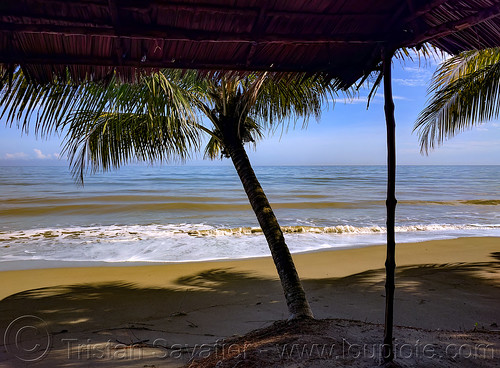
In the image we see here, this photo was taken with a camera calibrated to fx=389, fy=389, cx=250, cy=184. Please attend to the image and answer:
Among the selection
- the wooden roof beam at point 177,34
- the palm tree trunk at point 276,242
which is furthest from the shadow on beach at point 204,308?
the wooden roof beam at point 177,34

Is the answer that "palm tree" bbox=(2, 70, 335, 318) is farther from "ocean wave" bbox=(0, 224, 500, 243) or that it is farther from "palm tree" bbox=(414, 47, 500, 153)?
"ocean wave" bbox=(0, 224, 500, 243)

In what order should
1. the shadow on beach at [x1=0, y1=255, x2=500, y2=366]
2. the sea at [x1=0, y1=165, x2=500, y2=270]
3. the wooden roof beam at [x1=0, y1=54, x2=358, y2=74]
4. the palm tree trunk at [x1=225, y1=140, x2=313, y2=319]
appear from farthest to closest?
the sea at [x1=0, y1=165, x2=500, y2=270] → the shadow on beach at [x1=0, y1=255, x2=500, y2=366] → the palm tree trunk at [x1=225, y1=140, x2=313, y2=319] → the wooden roof beam at [x1=0, y1=54, x2=358, y2=74]

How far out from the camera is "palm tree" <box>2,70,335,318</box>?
10.9ft

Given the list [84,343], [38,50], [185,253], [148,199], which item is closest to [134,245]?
[185,253]

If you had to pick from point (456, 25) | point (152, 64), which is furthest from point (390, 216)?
point (152, 64)

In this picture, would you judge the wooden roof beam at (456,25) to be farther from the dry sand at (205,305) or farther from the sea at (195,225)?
the sea at (195,225)

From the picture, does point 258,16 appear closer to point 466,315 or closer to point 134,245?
point 466,315

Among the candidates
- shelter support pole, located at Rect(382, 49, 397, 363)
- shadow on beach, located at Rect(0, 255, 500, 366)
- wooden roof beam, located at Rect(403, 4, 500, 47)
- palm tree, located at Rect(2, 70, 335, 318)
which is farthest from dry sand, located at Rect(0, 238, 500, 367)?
wooden roof beam, located at Rect(403, 4, 500, 47)

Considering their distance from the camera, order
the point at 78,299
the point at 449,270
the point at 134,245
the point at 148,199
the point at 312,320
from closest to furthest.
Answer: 1. the point at 312,320
2. the point at 78,299
3. the point at 449,270
4. the point at 134,245
5. the point at 148,199

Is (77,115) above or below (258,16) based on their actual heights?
below

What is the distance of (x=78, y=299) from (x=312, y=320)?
11.8ft

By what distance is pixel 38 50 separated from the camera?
2236 mm

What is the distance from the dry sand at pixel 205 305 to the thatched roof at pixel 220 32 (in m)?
1.83

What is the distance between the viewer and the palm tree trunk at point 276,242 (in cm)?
327
